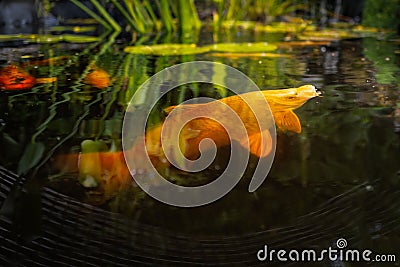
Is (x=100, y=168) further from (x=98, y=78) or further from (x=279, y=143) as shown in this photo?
(x=98, y=78)

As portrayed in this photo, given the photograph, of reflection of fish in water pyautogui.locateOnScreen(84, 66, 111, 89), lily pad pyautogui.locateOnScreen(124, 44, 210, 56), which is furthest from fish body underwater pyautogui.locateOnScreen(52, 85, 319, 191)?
lily pad pyautogui.locateOnScreen(124, 44, 210, 56)

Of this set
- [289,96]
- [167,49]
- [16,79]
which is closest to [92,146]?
[289,96]

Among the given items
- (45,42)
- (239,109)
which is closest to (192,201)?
(239,109)

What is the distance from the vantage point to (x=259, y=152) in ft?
1.96

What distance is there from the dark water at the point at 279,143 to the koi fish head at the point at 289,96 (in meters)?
0.03

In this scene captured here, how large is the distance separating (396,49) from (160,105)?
3.93 feet

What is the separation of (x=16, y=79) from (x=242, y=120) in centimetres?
62

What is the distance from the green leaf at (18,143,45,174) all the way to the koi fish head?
39 cm

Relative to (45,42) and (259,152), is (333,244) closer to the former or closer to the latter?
(259,152)

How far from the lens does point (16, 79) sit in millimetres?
1071

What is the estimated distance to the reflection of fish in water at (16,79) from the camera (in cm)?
100
